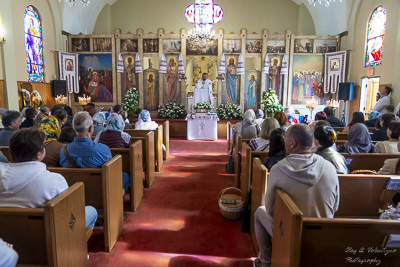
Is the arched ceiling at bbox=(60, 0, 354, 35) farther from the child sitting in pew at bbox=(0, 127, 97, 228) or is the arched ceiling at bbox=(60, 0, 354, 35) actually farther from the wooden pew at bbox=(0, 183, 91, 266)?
the wooden pew at bbox=(0, 183, 91, 266)

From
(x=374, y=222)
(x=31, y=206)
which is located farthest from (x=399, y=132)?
(x=31, y=206)

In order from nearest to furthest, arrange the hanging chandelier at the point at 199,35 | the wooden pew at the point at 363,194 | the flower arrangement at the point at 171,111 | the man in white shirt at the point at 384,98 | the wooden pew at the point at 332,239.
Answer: the wooden pew at the point at 332,239
the wooden pew at the point at 363,194
the man in white shirt at the point at 384,98
the hanging chandelier at the point at 199,35
the flower arrangement at the point at 171,111

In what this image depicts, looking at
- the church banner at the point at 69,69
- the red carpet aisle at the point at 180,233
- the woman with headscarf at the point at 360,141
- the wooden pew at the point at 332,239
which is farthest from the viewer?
the church banner at the point at 69,69

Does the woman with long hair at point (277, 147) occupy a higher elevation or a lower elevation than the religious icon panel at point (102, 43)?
lower

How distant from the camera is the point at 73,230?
7.52 feet

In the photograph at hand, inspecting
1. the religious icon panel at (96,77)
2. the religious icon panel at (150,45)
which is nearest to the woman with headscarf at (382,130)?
the religious icon panel at (150,45)

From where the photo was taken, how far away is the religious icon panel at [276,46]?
12406 millimetres

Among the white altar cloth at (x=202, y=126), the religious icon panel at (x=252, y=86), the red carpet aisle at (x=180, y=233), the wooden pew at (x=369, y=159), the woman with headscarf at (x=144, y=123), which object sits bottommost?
the red carpet aisle at (x=180, y=233)

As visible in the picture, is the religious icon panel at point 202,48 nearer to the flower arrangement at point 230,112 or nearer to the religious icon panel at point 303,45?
the flower arrangement at point 230,112

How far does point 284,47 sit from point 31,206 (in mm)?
12207

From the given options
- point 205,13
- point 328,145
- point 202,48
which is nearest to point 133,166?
point 328,145

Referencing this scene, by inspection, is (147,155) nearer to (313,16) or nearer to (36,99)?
(36,99)

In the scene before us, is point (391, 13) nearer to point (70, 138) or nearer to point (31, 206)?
point (70, 138)

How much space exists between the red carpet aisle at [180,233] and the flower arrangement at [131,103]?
6110 millimetres
